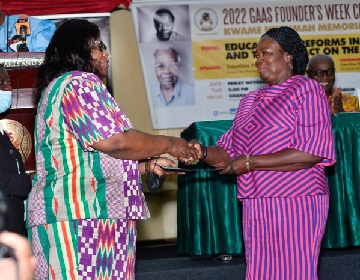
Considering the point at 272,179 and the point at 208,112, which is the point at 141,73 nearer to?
the point at 208,112

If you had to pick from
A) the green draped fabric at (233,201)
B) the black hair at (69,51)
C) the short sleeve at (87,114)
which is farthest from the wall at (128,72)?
the short sleeve at (87,114)

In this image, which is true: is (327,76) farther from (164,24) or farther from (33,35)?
(33,35)

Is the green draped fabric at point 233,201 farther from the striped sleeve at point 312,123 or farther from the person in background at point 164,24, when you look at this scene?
the person in background at point 164,24

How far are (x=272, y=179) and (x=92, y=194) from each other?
891 mm

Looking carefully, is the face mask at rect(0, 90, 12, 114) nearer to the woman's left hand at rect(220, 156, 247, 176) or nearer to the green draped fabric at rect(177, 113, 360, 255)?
the woman's left hand at rect(220, 156, 247, 176)

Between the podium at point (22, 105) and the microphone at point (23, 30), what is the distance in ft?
1.24

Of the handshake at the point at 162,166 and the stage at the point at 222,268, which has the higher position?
the handshake at the point at 162,166

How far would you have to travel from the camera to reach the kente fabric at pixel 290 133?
10.6ft

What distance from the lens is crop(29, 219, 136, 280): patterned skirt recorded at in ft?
9.18

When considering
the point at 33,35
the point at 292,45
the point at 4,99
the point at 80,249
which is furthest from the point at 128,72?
the point at 80,249

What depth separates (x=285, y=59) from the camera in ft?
11.2

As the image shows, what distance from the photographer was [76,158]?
2.80 m

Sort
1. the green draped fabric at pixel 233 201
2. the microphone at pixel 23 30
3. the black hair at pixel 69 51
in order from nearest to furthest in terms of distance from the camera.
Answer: the black hair at pixel 69 51, the microphone at pixel 23 30, the green draped fabric at pixel 233 201

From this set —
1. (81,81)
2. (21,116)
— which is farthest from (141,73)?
(81,81)
